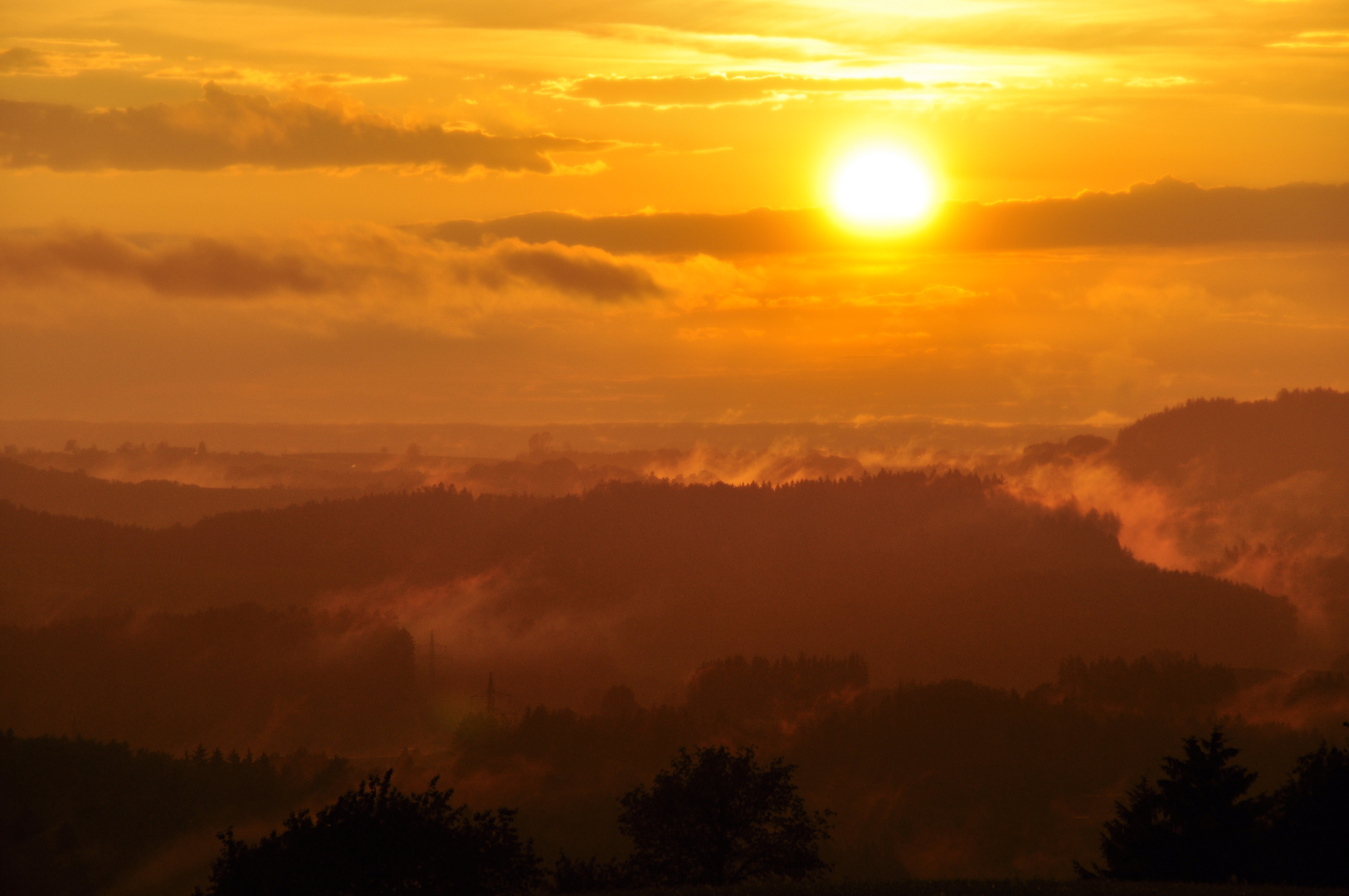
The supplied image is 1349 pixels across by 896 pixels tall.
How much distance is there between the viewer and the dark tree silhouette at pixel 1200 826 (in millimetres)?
83062

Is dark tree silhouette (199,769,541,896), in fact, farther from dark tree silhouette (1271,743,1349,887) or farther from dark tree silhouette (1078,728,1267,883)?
dark tree silhouette (1271,743,1349,887)

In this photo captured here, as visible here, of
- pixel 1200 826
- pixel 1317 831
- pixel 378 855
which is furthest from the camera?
pixel 1200 826

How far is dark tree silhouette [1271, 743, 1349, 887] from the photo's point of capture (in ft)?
257

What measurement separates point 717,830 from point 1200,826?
95.5 feet

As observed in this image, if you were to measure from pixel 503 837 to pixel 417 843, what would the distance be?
6.81 m

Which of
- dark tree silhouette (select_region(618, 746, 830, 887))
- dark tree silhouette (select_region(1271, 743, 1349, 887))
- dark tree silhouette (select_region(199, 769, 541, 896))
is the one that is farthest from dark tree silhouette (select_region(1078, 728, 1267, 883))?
dark tree silhouette (select_region(199, 769, 541, 896))

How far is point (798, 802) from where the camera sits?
94.4m

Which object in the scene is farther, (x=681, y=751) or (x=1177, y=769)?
(x=681, y=751)

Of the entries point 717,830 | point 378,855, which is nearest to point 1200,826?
point 717,830

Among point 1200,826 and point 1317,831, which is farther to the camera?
point 1200,826

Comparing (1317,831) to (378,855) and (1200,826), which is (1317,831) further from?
(378,855)

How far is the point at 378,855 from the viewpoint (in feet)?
258

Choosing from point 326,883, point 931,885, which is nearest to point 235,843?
point 326,883

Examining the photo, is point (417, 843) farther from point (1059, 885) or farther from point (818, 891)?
point (1059, 885)
